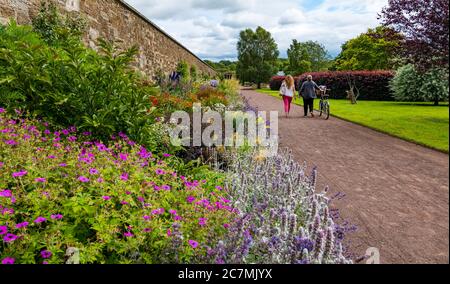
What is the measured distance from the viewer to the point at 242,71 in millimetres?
23125

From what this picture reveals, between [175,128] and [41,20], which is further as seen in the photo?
[41,20]

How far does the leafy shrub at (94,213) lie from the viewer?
7.66 feet

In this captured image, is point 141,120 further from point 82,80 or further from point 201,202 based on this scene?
point 201,202

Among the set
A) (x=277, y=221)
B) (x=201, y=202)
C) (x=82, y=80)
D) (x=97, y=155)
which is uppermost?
(x=82, y=80)

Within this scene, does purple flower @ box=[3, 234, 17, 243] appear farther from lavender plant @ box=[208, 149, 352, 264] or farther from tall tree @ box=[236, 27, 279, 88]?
tall tree @ box=[236, 27, 279, 88]

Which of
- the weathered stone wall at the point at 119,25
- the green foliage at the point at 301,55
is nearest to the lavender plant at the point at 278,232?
the weathered stone wall at the point at 119,25

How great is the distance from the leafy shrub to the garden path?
4.59 ft

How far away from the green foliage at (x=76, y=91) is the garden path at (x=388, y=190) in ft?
9.17

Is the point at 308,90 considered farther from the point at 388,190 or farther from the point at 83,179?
the point at 83,179

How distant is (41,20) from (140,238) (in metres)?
7.09

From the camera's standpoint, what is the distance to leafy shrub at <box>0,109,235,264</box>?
7.66 ft

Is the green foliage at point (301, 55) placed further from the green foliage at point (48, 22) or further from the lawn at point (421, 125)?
the green foliage at point (48, 22)

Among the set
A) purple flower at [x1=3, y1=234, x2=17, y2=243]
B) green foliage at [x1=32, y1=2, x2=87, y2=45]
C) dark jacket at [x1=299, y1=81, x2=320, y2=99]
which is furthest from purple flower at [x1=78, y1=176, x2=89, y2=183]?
dark jacket at [x1=299, y1=81, x2=320, y2=99]
